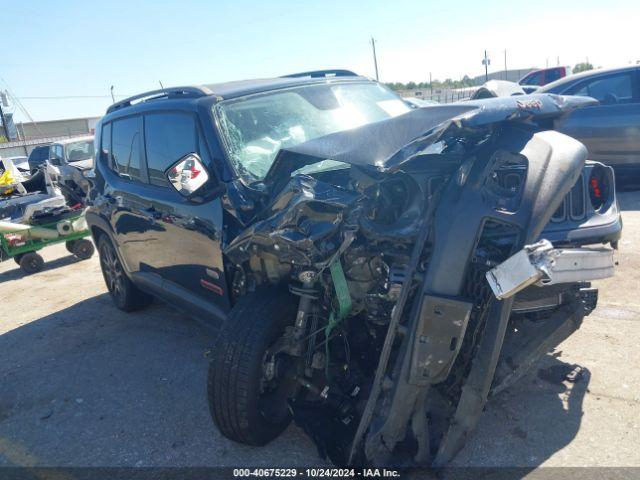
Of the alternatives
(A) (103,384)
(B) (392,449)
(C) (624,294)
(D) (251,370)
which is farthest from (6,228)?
(C) (624,294)

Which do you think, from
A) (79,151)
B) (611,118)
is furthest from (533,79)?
(79,151)

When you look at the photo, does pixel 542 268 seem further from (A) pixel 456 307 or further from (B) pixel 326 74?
(B) pixel 326 74

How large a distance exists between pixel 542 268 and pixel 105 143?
4.56 m

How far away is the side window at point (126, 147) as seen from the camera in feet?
15.3

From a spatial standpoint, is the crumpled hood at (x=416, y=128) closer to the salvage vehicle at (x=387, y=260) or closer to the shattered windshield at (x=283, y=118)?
the salvage vehicle at (x=387, y=260)

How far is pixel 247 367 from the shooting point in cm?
283

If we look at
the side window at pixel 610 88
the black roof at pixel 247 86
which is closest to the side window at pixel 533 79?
the side window at pixel 610 88

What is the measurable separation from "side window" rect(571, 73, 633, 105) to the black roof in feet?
14.4

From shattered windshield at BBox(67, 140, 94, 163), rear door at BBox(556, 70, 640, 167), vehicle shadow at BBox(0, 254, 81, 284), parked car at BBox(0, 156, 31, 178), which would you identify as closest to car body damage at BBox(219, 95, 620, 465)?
rear door at BBox(556, 70, 640, 167)

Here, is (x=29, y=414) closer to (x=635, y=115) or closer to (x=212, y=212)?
(x=212, y=212)

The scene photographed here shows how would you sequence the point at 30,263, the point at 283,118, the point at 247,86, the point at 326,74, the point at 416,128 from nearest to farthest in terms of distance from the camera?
the point at 416,128, the point at 283,118, the point at 247,86, the point at 326,74, the point at 30,263

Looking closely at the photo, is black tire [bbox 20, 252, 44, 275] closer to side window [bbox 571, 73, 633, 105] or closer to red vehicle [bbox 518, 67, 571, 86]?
side window [bbox 571, 73, 633, 105]

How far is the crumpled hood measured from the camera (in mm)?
2479

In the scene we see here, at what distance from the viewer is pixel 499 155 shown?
254 cm
